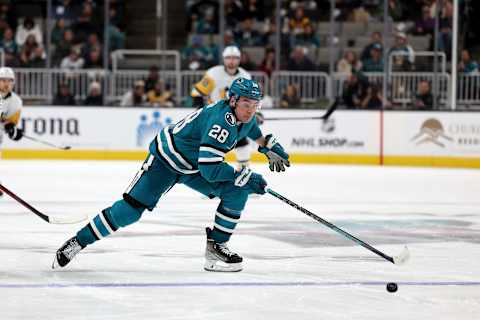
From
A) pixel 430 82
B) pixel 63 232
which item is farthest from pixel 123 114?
pixel 63 232

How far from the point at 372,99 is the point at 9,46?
5.68 m

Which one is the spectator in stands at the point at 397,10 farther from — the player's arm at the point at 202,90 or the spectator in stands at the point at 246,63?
the player's arm at the point at 202,90

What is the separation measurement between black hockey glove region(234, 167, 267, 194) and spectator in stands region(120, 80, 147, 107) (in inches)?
393

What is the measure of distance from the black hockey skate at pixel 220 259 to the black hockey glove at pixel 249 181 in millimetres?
428

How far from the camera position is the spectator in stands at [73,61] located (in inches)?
642

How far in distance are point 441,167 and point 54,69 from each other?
565 centimetres

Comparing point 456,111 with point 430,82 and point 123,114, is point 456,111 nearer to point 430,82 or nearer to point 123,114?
point 430,82

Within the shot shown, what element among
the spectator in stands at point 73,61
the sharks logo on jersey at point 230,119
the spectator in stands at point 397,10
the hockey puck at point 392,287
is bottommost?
the hockey puck at point 392,287

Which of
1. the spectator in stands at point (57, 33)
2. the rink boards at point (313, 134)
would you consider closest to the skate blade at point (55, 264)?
the rink boards at point (313, 134)

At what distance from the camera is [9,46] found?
54.7 feet

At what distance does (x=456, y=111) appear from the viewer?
14164mm

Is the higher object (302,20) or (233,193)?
(302,20)

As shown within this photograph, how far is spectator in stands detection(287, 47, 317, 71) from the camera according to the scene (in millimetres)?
15750

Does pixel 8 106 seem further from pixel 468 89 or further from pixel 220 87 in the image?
pixel 468 89
